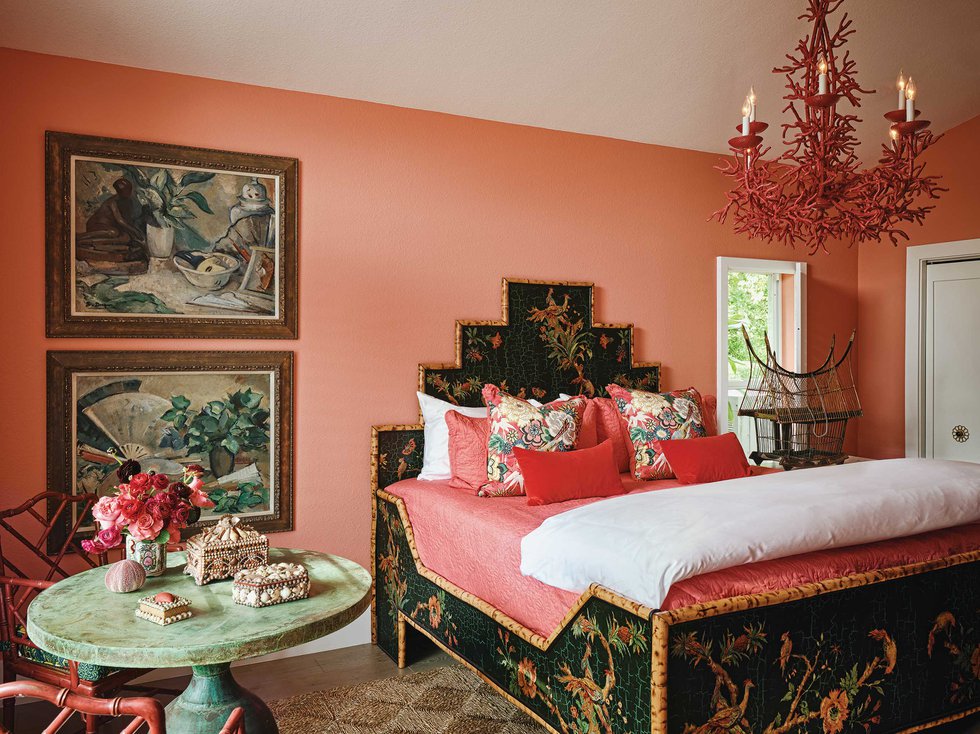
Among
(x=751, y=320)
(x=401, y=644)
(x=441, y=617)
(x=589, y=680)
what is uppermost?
(x=751, y=320)

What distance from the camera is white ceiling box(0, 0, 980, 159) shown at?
9.64 ft

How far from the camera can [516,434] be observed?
3381 mm

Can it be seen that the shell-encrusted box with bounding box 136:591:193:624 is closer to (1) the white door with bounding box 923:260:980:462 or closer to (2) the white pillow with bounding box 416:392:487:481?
(2) the white pillow with bounding box 416:392:487:481

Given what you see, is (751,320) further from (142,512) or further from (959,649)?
(142,512)

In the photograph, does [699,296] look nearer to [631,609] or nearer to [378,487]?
[378,487]

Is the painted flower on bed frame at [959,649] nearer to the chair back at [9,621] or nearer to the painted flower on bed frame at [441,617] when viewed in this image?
the painted flower on bed frame at [441,617]

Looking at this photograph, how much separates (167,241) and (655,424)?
7.60ft

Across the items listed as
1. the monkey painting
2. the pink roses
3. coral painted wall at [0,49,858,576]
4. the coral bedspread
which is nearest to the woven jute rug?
the coral bedspread

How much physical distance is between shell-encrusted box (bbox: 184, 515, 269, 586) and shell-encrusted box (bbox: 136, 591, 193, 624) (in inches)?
8.4

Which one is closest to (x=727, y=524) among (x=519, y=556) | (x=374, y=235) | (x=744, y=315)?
(x=519, y=556)

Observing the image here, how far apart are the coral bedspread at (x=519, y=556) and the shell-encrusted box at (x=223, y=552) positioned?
0.78m

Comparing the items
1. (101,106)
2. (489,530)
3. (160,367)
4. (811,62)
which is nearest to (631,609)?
(489,530)

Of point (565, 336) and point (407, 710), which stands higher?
point (565, 336)

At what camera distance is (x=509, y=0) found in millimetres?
3068
